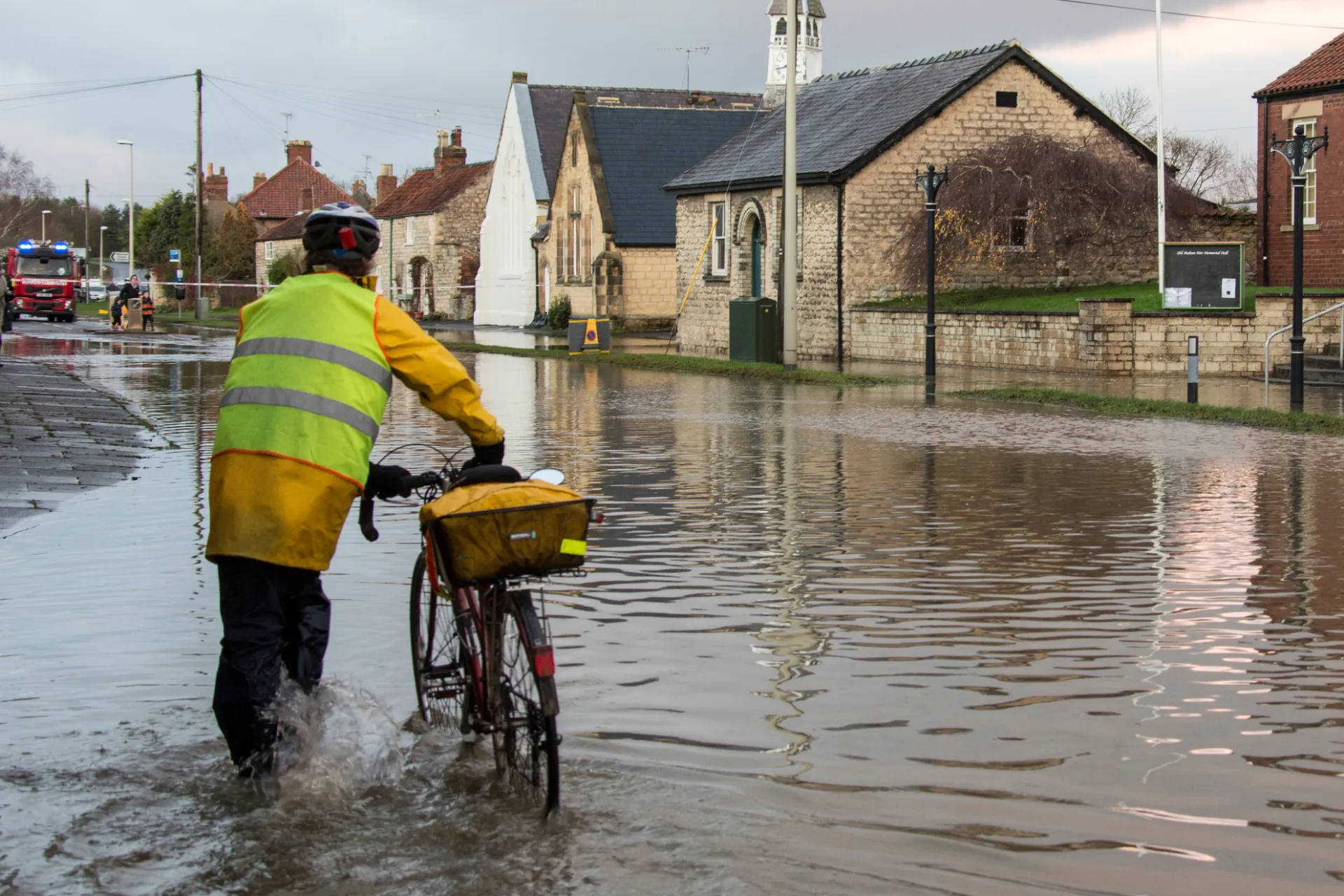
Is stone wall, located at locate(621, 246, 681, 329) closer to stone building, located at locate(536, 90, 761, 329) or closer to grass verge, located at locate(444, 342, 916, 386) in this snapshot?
stone building, located at locate(536, 90, 761, 329)

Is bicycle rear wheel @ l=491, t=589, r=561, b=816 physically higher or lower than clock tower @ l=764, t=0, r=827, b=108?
lower

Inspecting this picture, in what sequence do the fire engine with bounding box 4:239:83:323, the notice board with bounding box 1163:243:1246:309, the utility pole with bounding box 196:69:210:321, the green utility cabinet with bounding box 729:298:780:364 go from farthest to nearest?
the utility pole with bounding box 196:69:210:321 → the fire engine with bounding box 4:239:83:323 → the green utility cabinet with bounding box 729:298:780:364 → the notice board with bounding box 1163:243:1246:309

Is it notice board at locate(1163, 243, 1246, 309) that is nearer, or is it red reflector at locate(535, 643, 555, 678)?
red reflector at locate(535, 643, 555, 678)

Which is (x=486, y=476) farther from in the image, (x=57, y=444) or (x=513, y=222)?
(x=513, y=222)

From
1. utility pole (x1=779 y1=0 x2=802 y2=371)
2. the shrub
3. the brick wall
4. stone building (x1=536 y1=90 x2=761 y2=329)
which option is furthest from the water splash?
the shrub

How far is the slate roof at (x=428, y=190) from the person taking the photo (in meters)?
70.6

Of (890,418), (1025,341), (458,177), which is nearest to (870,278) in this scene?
(1025,341)

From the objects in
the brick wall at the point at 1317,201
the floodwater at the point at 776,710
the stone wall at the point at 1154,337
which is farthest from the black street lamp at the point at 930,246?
the floodwater at the point at 776,710

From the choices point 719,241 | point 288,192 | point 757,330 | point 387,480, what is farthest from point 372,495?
point 288,192

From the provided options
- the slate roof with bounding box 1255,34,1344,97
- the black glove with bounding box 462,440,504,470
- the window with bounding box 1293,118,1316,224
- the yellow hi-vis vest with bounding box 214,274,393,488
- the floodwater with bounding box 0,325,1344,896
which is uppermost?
the slate roof with bounding box 1255,34,1344,97

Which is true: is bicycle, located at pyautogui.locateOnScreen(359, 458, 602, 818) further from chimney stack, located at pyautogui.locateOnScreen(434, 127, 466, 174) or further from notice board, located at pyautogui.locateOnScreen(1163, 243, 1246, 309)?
chimney stack, located at pyautogui.locateOnScreen(434, 127, 466, 174)

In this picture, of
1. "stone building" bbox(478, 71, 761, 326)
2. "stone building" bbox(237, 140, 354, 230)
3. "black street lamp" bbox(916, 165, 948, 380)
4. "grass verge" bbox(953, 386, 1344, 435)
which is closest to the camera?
"grass verge" bbox(953, 386, 1344, 435)

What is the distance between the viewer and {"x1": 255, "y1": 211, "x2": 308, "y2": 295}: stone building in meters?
80.6

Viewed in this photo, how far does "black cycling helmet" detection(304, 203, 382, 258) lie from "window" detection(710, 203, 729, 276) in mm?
36402
